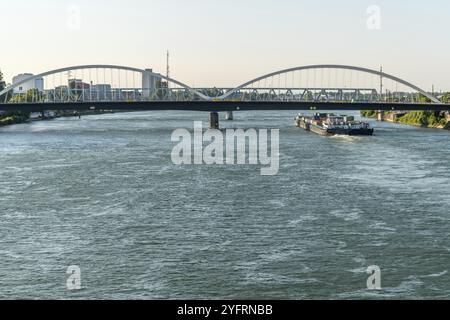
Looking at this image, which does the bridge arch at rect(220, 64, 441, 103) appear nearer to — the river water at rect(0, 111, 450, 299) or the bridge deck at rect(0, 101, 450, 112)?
the bridge deck at rect(0, 101, 450, 112)

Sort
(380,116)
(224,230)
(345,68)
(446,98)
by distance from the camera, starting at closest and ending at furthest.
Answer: (224,230) < (345,68) < (446,98) < (380,116)

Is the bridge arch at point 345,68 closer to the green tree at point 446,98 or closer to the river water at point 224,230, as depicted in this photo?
the green tree at point 446,98

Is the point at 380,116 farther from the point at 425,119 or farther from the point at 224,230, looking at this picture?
the point at 224,230

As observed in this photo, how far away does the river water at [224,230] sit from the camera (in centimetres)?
1838

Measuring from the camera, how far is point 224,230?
25.1 metres

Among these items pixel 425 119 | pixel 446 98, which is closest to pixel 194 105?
pixel 425 119

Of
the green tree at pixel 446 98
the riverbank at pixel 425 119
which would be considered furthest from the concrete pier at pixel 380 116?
the green tree at pixel 446 98

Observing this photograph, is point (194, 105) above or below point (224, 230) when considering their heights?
above

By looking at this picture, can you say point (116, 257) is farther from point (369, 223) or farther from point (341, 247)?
point (369, 223)

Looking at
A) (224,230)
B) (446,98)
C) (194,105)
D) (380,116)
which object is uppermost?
(446,98)

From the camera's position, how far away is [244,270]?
64.3 ft
